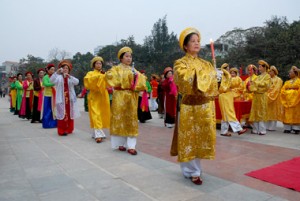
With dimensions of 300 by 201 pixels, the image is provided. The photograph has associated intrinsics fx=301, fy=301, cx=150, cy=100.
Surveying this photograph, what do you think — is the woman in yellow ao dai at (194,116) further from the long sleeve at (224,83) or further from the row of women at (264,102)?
the row of women at (264,102)

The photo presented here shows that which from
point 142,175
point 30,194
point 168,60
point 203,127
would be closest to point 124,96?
point 142,175

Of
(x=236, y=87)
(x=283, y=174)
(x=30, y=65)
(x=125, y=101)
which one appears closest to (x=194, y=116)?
(x=283, y=174)

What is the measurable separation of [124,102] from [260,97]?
13.6ft

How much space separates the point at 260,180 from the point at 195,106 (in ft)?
4.20

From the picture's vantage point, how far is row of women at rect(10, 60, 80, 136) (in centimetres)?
754

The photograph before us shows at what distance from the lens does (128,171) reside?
427cm

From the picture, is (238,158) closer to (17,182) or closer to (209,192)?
(209,192)

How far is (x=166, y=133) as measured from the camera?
805cm

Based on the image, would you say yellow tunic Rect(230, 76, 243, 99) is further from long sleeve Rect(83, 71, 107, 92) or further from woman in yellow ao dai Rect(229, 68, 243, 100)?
long sleeve Rect(83, 71, 107, 92)

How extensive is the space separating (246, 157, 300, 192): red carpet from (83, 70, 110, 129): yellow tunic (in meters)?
3.69

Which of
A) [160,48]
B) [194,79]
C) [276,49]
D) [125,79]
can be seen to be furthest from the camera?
[160,48]

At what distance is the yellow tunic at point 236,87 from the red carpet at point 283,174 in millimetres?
3476

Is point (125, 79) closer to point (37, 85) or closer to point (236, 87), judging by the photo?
point (236, 87)

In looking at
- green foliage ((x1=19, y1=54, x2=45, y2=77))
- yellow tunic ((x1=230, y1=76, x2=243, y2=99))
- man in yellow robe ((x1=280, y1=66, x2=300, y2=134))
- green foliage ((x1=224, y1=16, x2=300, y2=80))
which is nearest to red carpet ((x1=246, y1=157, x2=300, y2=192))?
yellow tunic ((x1=230, y1=76, x2=243, y2=99))
